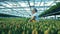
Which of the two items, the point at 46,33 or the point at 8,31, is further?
the point at 8,31

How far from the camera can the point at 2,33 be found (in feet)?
4.34

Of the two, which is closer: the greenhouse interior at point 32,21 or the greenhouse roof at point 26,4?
the greenhouse interior at point 32,21

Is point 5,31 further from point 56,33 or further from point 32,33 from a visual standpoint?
point 56,33

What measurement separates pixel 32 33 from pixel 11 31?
0.17 m

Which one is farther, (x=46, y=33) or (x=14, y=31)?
(x=14, y=31)

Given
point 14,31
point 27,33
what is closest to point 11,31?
point 14,31

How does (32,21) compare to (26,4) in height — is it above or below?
above

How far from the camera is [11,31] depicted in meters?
1.34

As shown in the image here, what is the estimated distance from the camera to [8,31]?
4.44ft

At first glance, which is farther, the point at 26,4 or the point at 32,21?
the point at 26,4

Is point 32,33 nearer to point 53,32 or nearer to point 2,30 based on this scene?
point 53,32

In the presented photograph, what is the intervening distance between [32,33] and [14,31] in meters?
0.16

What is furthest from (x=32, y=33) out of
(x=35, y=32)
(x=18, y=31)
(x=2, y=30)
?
(x=2, y=30)

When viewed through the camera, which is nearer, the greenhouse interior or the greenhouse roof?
the greenhouse interior
